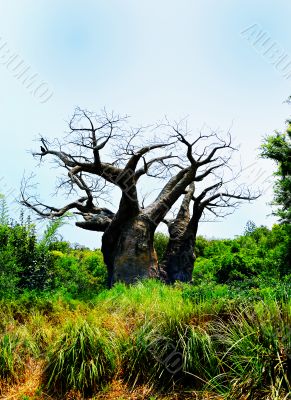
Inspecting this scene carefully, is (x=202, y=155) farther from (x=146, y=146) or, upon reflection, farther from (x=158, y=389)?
(x=158, y=389)

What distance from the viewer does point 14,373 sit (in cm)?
562

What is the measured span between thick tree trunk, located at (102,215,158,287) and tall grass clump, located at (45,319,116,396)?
6.96m

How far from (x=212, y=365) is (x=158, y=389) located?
2.35 ft

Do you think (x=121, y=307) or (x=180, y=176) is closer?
(x=121, y=307)

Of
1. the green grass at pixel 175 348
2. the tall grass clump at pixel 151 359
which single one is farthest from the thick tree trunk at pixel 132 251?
the tall grass clump at pixel 151 359

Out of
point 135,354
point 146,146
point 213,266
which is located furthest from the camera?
point 213,266

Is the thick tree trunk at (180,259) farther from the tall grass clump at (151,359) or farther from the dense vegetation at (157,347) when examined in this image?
the tall grass clump at (151,359)

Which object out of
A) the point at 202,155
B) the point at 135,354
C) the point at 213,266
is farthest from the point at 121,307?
the point at 213,266

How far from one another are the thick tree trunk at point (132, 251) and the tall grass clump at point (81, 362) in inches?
274

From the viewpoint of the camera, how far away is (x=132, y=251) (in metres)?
13.0

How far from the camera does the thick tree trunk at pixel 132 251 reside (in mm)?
12859

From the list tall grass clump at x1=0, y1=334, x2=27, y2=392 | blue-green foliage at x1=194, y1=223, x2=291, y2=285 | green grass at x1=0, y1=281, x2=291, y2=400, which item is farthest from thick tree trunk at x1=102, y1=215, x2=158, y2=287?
tall grass clump at x1=0, y1=334, x2=27, y2=392

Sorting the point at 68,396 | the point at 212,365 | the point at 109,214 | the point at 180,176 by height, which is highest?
the point at 180,176

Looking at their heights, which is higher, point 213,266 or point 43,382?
point 213,266
